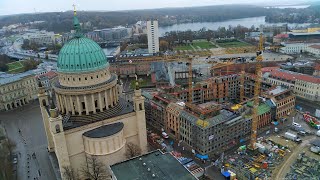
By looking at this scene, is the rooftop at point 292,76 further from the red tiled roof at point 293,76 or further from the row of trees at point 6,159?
the row of trees at point 6,159

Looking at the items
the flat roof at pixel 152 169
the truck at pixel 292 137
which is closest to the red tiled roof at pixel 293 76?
the truck at pixel 292 137

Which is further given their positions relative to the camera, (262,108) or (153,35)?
(153,35)

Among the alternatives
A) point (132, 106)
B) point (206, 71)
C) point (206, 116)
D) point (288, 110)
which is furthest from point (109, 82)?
point (206, 71)

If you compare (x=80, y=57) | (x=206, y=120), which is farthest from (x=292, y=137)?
(x=80, y=57)

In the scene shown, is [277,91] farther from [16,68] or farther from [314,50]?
[16,68]

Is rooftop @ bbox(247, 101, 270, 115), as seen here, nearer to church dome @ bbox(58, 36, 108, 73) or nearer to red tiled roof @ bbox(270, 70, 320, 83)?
red tiled roof @ bbox(270, 70, 320, 83)

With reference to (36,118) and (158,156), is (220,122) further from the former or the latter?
(36,118)

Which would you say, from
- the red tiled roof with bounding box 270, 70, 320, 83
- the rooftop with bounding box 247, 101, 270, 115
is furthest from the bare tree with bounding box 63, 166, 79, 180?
the red tiled roof with bounding box 270, 70, 320, 83
